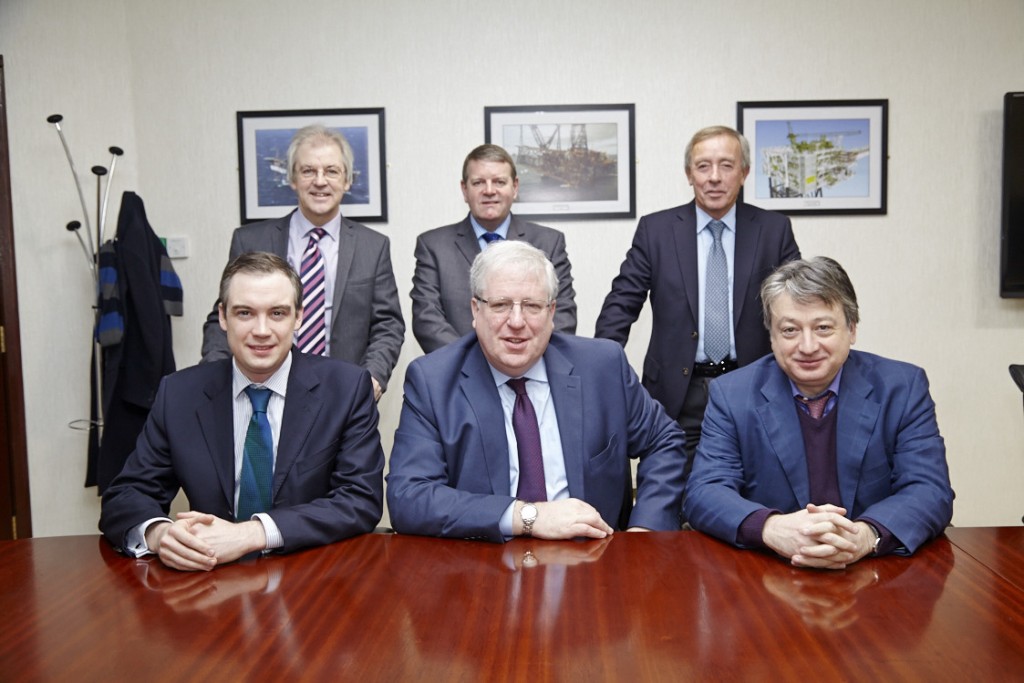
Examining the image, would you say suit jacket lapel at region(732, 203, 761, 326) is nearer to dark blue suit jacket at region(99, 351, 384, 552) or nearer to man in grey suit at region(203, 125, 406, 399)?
man in grey suit at region(203, 125, 406, 399)

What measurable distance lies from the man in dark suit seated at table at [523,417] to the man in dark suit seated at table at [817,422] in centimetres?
21

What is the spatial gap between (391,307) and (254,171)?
1.66 metres

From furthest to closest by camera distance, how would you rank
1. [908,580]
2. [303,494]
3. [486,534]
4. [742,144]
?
[742,144] → [303,494] → [486,534] → [908,580]

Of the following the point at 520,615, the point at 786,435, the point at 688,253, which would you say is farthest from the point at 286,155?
the point at 520,615

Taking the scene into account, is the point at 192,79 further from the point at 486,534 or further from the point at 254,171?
the point at 486,534

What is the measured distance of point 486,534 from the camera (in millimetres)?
1836

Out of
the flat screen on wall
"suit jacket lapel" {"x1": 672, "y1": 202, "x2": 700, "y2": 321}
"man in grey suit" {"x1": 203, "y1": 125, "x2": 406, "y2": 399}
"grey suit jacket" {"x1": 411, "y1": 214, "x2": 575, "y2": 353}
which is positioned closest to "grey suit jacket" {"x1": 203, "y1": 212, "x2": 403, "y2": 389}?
"man in grey suit" {"x1": 203, "y1": 125, "x2": 406, "y2": 399}

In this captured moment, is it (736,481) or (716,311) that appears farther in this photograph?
(716,311)

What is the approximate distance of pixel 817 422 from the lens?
2.12 metres

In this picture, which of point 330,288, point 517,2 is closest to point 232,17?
point 517,2

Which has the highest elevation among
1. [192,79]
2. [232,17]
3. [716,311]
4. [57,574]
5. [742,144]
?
[232,17]

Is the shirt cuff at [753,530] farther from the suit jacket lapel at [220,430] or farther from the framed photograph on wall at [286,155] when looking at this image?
the framed photograph on wall at [286,155]

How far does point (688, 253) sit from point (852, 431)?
4.17ft

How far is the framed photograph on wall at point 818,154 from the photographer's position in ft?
14.1
